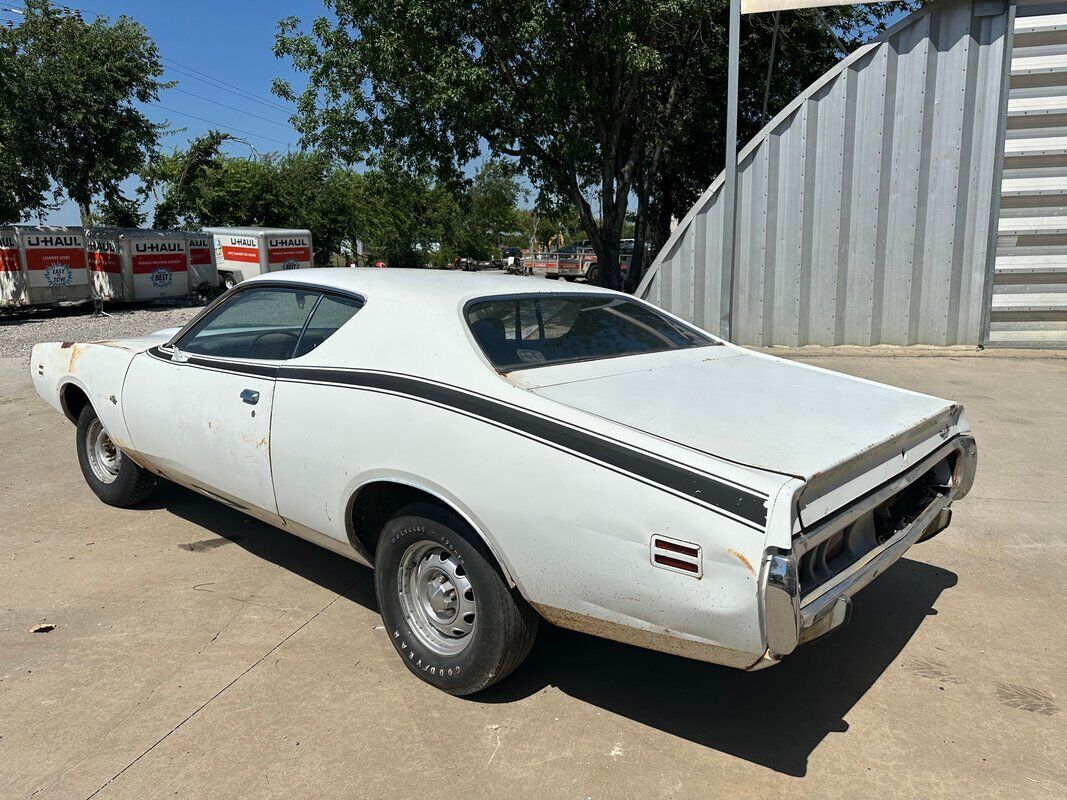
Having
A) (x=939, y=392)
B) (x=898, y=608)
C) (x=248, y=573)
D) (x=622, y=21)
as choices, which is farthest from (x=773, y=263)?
(x=248, y=573)

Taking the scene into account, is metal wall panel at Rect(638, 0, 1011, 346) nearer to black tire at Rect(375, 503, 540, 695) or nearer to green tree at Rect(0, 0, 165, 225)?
black tire at Rect(375, 503, 540, 695)

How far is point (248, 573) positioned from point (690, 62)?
17.3 meters

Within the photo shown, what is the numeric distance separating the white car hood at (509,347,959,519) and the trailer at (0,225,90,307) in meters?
19.5

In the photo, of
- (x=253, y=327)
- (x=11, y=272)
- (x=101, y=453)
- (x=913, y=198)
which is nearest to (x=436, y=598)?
(x=253, y=327)

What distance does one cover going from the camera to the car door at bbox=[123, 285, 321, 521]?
12.1 ft

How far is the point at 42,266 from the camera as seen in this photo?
760 inches

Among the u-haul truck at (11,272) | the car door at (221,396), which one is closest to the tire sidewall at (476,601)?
the car door at (221,396)

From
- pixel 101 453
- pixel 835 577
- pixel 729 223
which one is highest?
pixel 729 223

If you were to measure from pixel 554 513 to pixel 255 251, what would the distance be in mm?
24134

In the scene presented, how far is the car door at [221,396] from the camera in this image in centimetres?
369

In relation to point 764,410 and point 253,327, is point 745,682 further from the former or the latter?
point 253,327

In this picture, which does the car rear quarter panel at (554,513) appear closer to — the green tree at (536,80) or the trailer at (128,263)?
the green tree at (536,80)

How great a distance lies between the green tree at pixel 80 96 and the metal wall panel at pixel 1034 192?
2167 centimetres

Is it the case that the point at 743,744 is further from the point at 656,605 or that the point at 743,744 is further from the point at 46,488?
the point at 46,488
